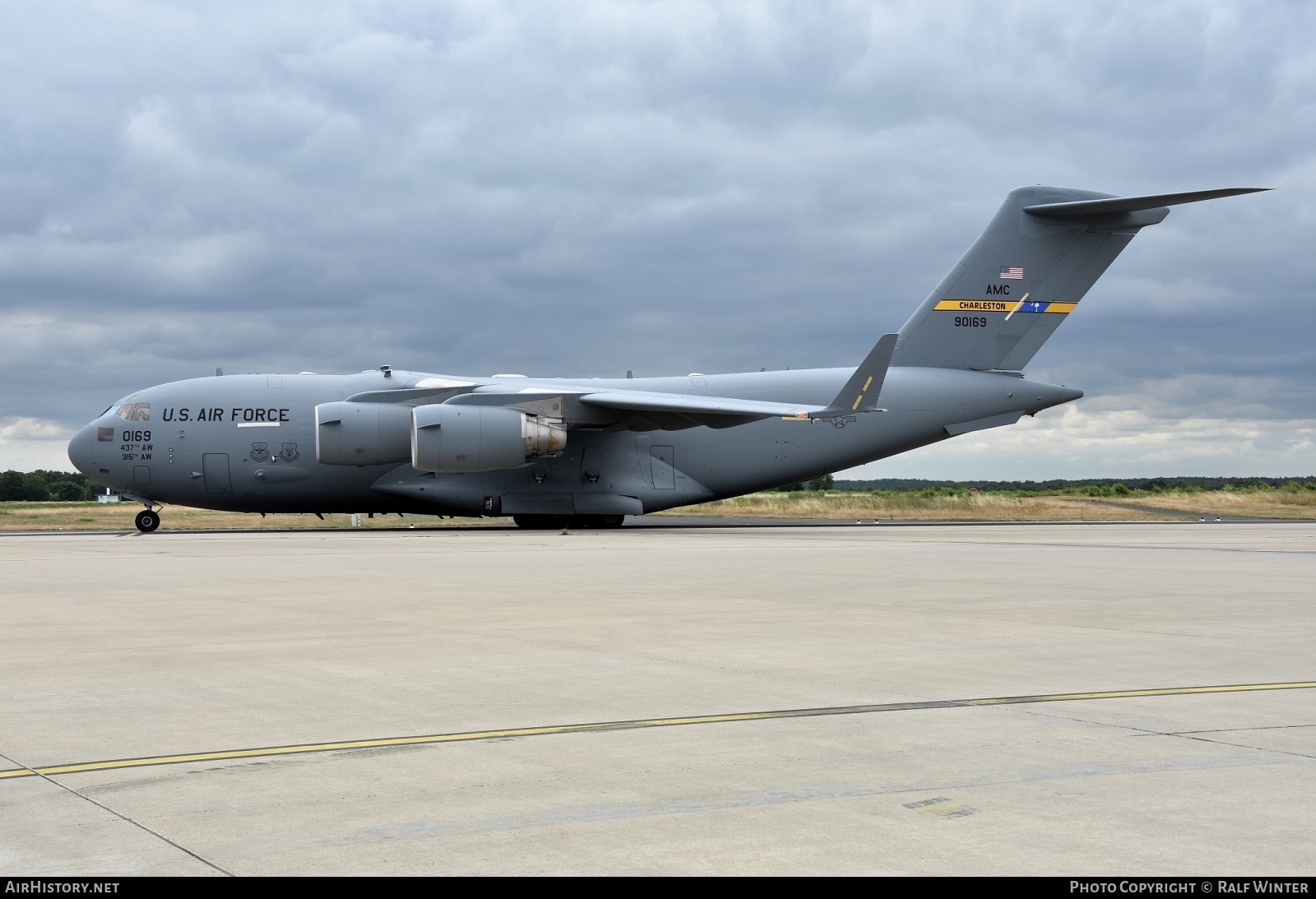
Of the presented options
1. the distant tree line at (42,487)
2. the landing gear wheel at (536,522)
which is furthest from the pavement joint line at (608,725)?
the distant tree line at (42,487)

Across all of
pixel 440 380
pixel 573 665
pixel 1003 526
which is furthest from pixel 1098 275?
pixel 573 665

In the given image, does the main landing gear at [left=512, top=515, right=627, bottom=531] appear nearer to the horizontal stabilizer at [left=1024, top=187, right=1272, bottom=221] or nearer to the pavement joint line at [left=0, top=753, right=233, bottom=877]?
the horizontal stabilizer at [left=1024, top=187, right=1272, bottom=221]

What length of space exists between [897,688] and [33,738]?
4577mm

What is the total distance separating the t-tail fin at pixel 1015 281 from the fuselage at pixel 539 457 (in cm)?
76

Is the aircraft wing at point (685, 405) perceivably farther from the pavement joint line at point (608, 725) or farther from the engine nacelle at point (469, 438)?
the pavement joint line at point (608, 725)

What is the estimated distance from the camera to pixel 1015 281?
3288 cm

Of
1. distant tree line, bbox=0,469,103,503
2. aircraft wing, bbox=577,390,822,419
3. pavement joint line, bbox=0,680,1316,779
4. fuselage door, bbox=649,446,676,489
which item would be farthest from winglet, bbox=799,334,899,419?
distant tree line, bbox=0,469,103,503

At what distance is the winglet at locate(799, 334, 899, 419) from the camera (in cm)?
2716

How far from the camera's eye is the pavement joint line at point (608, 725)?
5.37 metres

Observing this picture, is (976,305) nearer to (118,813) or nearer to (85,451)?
(85,451)

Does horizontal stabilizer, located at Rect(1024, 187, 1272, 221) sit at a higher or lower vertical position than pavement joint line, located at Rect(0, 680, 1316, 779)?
higher

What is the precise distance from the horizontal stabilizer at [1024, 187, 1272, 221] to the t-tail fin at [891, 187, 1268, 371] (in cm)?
5

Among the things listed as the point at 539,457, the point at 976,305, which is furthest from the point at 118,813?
the point at 976,305

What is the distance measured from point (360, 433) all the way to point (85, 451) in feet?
23.8
